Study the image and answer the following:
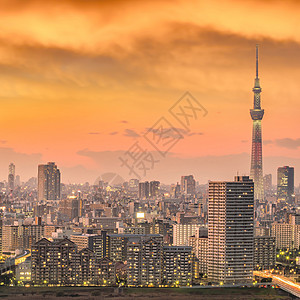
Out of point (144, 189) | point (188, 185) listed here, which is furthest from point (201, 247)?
point (188, 185)

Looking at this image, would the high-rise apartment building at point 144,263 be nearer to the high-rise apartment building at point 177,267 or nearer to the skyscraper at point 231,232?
the high-rise apartment building at point 177,267

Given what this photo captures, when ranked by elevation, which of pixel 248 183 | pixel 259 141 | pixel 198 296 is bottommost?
pixel 198 296

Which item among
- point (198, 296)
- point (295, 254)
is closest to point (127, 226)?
point (295, 254)

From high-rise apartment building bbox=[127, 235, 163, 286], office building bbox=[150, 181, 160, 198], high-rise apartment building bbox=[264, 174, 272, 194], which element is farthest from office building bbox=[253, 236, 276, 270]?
high-rise apartment building bbox=[264, 174, 272, 194]

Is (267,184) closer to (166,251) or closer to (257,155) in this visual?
(257,155)

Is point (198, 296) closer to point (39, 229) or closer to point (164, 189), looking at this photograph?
point (39, 229)

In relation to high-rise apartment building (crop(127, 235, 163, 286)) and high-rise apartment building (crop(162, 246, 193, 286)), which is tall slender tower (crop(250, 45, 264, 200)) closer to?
high-rise apartment building (crop(162, 246, 193, 286))
